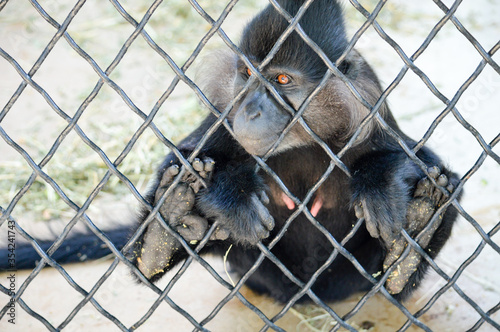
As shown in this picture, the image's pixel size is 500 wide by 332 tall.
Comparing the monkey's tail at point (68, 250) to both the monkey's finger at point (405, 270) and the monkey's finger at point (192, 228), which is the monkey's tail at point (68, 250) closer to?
the monkey's finger at point (192, 228)

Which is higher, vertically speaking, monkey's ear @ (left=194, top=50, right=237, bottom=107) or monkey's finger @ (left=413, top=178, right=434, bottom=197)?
monkey's finger @ (left=413, top=178, right=434, bottom=197)

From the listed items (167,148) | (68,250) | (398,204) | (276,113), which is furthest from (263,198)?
(167,148)

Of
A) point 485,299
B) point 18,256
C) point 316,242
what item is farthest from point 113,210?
point 485,299

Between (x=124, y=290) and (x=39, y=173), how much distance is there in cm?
123

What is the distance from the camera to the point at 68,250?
119 inches

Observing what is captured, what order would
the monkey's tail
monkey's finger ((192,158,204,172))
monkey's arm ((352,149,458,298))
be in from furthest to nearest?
the monkey's tail, monkey's arm ((352,149,458,298)), monkey's finger ((192,158,204,172))

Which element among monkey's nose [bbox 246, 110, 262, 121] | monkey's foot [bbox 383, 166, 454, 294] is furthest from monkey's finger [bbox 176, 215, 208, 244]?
monkey's foot [bbox 383, 166, 454, 294]

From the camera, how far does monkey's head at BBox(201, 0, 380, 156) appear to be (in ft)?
6.93

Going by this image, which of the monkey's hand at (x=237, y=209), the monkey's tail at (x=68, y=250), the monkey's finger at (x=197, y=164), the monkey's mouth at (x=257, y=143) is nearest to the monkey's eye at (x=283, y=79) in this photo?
the monkey's mouth at (x=257, y=143)

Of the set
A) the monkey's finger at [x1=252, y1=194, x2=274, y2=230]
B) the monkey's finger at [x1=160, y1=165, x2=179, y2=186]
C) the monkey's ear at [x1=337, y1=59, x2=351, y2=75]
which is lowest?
the monkey's finger at [x1=160, y1=165, x2=179, y2=186]

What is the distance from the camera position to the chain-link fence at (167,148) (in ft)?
5.88

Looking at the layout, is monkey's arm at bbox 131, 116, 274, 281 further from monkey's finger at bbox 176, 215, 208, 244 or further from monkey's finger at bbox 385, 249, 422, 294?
monkey's finger at bbox 385, 249, 422, 294

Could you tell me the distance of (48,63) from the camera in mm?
5094

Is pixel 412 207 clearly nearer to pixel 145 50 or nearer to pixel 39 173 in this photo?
pixel 39 173
